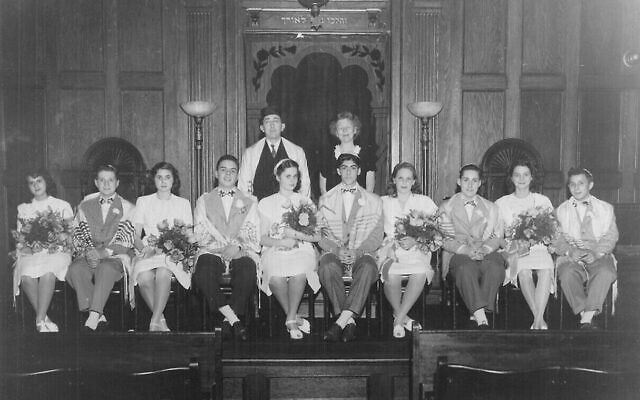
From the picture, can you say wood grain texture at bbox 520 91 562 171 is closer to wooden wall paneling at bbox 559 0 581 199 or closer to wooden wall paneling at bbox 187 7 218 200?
wooden wall paneling at bbox 559 0 581 199

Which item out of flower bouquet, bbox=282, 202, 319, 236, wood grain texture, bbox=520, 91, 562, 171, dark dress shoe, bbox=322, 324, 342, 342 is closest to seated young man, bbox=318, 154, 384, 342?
dark dress shoe, bbox=322, 324, 342, 342

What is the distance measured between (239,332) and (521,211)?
2.49 m

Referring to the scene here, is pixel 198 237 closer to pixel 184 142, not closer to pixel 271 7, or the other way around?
pixel 184 142

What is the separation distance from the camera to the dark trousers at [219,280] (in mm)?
5164

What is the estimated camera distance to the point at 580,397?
11.7 ft

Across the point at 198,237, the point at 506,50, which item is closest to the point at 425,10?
the point at 506,50

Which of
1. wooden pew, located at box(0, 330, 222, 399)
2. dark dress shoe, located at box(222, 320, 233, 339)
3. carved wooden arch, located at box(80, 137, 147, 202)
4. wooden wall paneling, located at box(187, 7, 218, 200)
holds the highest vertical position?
wooden wall paneling, located at box(187, 7, 218, 200)

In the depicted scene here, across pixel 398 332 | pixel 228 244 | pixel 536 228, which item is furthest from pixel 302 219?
pixel 536 228

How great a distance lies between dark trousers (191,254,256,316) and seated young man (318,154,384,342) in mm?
554

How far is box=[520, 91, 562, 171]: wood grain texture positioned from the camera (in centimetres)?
718

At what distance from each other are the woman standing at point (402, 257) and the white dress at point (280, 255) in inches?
22.3

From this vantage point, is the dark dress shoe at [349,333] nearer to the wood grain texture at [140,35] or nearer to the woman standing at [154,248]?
the woman standing at [154,248]

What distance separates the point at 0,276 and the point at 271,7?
3.72 metres

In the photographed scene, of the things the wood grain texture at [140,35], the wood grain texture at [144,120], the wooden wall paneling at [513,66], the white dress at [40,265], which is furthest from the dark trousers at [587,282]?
the wood grain texture at [140,35]
